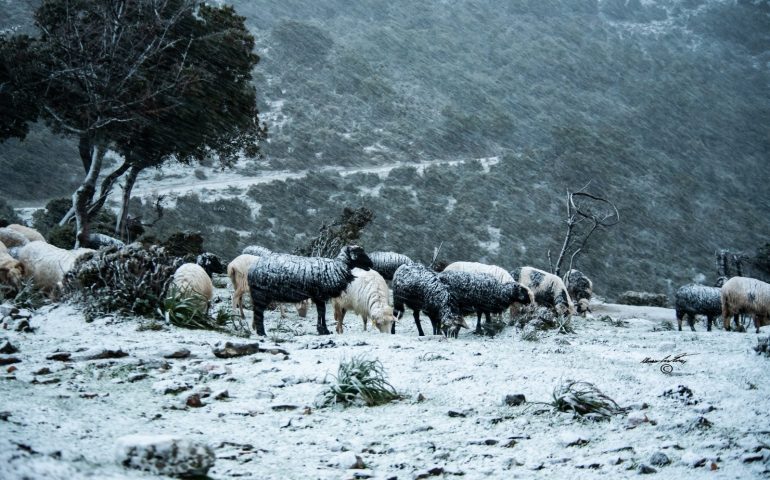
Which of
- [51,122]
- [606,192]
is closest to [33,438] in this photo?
[51,122]

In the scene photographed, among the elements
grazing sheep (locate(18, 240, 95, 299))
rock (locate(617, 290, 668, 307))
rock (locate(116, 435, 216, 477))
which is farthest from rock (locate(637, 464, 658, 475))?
rock (locate(617, 290, 668, 307))

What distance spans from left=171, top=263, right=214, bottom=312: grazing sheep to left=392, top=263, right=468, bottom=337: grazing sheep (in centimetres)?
308

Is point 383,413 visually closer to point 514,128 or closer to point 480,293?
→ point 480,293

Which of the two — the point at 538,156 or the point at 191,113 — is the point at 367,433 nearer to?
the point at 191,113

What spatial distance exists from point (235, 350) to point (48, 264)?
235 inches

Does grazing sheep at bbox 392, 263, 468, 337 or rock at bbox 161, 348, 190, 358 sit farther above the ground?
grazing sheep at bbox 392, 263, 468, 337

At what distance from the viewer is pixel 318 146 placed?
48875 mm

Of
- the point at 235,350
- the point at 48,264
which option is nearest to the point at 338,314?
the point at 235,350

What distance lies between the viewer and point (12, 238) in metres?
15.2

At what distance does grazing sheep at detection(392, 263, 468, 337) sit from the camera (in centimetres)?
1041

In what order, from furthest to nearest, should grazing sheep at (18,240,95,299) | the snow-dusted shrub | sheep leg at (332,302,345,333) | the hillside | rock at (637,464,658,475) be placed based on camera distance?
the hillside
grazing sheep at (18,240,95,299)
sheep leg at (332,302,345,333)
the snow-dusted shrub
rock at (637,464,658,475)

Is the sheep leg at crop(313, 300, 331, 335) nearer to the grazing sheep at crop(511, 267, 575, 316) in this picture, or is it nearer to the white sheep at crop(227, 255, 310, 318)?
the white sheep at crop(227, 255, 310, 318)
